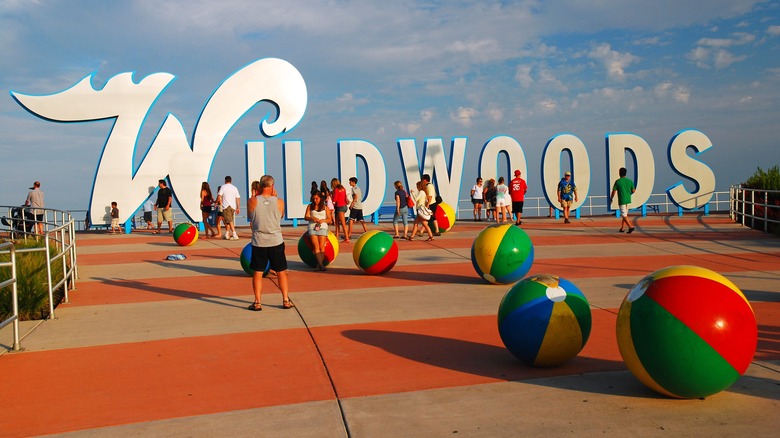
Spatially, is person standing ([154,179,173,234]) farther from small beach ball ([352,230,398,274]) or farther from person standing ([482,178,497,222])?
small beach ball ([352,230,398,274])

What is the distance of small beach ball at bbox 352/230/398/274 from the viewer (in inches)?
502

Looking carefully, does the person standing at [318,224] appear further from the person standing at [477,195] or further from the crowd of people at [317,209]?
the person standing at [477,195]

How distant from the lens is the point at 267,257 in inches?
379

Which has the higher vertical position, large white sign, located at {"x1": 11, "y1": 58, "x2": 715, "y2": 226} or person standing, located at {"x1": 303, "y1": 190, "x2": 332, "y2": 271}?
large white sign, located at {"x1": 11, "y1": 58, "x2": 715, "y2": 226}

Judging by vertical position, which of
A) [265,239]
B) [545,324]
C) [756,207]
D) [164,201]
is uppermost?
[164,201]

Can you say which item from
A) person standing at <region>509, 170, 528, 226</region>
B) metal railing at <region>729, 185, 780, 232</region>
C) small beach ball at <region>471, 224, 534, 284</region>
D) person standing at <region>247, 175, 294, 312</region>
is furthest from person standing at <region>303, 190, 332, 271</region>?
metal railing at <region>729, 185, 780, 232</region>

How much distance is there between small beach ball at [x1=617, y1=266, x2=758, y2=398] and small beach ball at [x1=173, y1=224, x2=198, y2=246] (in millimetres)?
15505

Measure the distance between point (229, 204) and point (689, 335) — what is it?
1749 centimetres

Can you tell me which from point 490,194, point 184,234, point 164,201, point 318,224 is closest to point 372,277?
point 318,224

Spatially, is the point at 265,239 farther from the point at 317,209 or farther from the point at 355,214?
the point at 355,214

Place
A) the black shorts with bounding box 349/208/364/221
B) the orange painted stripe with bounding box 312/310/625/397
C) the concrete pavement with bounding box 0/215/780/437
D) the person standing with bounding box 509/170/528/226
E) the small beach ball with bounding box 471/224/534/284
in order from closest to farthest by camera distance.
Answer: the concrete pavement with bounding box 0/215/780/437 < the orange painted stripe with bounding box 312/310/625/397 < the small beach ball with bounding box 471/224/534/284 < the black shorts with bounding box 349/208/364/221 < the person standing with bounding box 509/170/528/226

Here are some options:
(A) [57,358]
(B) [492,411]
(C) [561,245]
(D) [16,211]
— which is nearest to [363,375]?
(B) [492,411]

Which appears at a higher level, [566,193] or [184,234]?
[566,193]

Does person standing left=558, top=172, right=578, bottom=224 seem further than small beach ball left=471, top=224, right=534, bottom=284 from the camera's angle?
Yes
